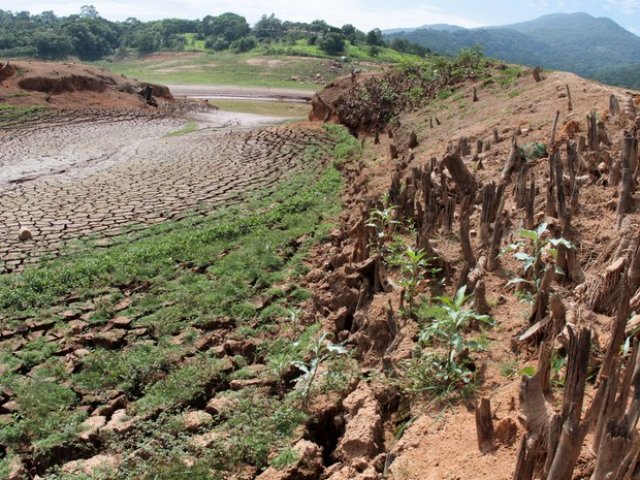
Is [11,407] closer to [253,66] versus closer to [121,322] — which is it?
[121,322]

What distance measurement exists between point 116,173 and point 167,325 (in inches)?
269

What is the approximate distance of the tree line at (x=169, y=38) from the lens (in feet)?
178

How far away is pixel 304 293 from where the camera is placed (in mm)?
6445

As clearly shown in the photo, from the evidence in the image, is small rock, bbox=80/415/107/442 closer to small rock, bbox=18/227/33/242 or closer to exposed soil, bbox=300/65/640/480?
exposed soil, bbox=300/65/640/480

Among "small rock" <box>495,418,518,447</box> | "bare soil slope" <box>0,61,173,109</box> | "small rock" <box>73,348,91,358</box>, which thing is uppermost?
"bare soil slope" <box>0,61,173,109</box>

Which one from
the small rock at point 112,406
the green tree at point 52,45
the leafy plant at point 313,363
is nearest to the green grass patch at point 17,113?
the small rock at point 112,406

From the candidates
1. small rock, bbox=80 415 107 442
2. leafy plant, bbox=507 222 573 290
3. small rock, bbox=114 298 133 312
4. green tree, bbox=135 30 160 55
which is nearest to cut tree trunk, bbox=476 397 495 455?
leafy plant, bbox=507 222 573 290

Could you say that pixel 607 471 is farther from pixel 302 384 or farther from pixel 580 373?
pixel 302 384

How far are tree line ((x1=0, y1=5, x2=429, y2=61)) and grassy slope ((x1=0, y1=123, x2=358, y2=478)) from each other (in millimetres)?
48619

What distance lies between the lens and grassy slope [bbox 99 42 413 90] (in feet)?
132

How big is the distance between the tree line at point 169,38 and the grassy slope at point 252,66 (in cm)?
255

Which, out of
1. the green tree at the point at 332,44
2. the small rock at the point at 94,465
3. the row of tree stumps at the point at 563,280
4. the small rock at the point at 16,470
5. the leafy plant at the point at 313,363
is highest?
the green tree at the point at 332,44

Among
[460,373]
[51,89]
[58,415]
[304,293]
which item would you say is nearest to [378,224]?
[304,293]

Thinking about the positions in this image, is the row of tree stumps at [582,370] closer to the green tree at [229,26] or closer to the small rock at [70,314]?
the small rock at [70,314]
